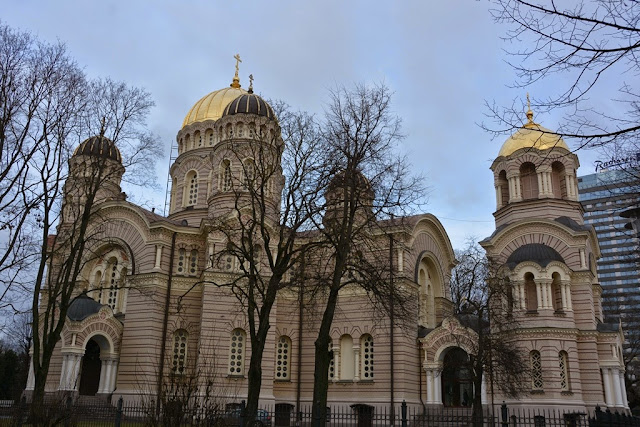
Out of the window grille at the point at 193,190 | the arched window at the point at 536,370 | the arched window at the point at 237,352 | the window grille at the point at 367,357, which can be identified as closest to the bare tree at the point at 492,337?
the arched window at the point at 536,370

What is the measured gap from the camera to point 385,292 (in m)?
15.6

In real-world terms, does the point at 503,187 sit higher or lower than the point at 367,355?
higher

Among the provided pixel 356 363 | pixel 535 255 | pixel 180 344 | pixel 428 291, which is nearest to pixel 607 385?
pixel 535 255

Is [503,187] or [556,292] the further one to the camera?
[503,187]

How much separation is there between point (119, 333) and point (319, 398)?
46.2ft

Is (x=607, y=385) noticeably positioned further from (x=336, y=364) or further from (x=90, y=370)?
(x=90, y=370)

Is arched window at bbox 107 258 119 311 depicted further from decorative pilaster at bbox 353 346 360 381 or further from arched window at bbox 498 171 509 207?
arched window at bbox 498 171 509 207

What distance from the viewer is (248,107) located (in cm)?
2941

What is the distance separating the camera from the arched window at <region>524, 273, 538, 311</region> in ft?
85.6

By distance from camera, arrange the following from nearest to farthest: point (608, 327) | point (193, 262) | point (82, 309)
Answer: point (82, 309) < point (608, 327) < point (193, 262)

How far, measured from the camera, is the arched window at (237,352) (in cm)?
2441

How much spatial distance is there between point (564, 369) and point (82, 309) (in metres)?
20.4

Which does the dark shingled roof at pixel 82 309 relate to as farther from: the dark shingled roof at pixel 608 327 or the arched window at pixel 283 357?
the dark shingled roof at pixel 608 327

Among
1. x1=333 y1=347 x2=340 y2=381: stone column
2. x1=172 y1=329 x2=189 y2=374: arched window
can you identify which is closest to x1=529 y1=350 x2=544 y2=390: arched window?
x1=333 y1=347 x2=340 y2=381: stone column
